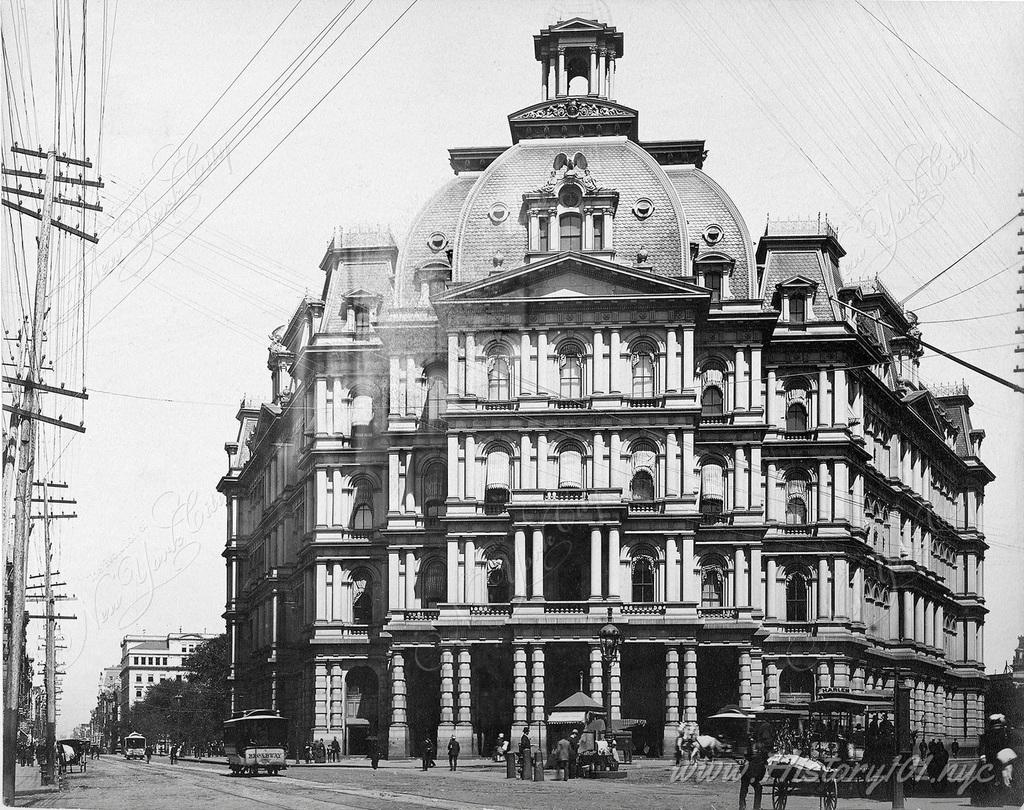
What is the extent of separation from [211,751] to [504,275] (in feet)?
158

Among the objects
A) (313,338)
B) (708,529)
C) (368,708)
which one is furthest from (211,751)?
(708,529)

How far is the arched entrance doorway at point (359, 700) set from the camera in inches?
2992

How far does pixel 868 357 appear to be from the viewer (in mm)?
78562

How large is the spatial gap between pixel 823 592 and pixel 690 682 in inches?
449

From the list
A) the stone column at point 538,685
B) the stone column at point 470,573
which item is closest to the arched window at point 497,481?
the stone column at point 470,573

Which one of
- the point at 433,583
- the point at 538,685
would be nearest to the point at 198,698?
the point at 433,583

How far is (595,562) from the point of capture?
6706 cm

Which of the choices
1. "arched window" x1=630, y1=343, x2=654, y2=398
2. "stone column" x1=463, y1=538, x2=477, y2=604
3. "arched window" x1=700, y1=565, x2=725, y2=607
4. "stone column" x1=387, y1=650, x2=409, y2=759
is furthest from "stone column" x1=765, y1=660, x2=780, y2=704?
"stone column" x1=387, y1=650, x2=409, y2=759

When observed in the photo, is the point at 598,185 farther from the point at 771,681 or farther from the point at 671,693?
the point at 771,681

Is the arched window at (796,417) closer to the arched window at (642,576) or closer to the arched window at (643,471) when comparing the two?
the arched window at (643,471)

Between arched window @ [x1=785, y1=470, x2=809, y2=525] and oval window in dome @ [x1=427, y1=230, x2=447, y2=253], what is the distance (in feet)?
64.4

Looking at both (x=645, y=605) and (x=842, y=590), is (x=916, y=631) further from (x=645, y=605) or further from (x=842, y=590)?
(x=645, y=605)

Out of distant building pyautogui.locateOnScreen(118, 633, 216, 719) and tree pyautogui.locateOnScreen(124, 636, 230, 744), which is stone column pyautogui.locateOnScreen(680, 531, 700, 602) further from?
tree pyautogui.locateOnScreen(124, 636, 230, 744)

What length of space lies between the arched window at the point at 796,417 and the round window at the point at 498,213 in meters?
16.7
